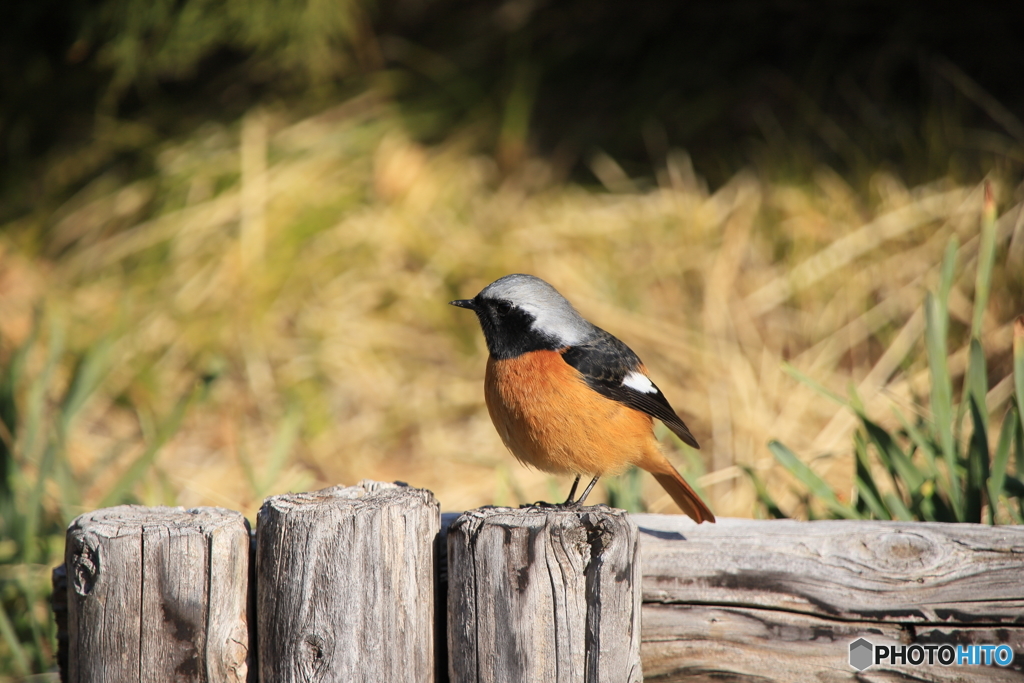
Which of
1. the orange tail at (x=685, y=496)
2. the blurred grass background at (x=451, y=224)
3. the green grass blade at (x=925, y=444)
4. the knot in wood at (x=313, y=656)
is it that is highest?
the blurred grass background at (x=451, y=224)

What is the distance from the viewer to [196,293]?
5.71 metres

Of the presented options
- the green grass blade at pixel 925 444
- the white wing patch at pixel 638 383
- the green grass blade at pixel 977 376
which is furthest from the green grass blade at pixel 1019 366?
the white wing patch at pixel 638 383

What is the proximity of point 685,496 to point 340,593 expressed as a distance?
48.6 inches

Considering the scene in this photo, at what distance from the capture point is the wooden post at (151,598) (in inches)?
81.2

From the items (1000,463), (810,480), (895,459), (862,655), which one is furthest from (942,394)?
(862,655)

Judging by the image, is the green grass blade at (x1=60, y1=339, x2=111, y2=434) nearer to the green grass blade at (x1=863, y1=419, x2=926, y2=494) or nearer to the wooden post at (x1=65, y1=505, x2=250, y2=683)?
the wooden post at (x1=65, y1=505, x2=250, y2=683)

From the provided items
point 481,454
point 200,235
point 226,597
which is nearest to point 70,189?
point 200,235

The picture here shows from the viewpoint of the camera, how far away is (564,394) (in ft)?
8.87

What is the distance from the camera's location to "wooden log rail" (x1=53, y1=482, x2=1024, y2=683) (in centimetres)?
204

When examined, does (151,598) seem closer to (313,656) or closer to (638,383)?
(313,656)

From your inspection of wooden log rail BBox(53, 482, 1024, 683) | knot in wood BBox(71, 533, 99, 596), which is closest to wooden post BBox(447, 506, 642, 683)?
wooden log rail BBox(53, 482, 1024, 683)

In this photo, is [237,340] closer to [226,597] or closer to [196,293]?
[196,293]

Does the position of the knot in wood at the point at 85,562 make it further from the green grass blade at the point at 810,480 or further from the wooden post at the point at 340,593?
the green grass blade at the point at 810,480

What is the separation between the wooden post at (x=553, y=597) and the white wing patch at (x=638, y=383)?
2.91ft
